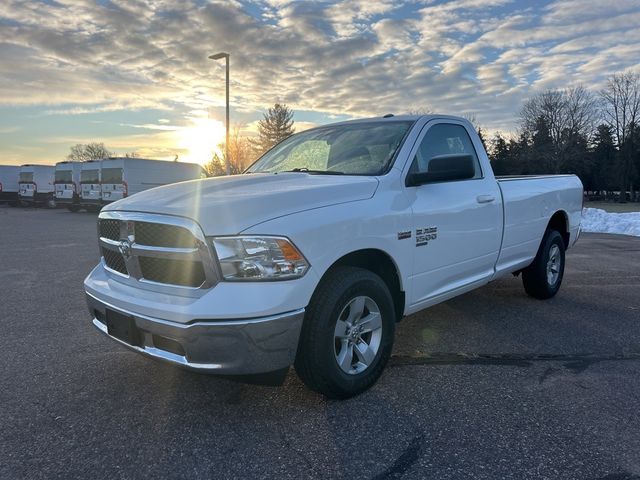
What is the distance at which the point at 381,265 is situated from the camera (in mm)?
3434

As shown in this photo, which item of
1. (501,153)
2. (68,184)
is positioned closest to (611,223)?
(68,184)

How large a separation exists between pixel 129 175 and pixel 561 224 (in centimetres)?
1803

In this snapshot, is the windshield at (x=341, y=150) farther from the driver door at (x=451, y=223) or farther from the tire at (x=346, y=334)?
the tire at (x=346, y=334)

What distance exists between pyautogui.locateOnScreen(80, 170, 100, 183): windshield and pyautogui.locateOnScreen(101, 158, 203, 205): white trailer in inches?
18.3

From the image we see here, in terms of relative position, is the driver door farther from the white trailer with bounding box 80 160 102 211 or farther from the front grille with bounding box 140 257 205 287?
the white trailer with bounding box 80 160 102 211

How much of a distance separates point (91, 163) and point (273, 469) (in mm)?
22315

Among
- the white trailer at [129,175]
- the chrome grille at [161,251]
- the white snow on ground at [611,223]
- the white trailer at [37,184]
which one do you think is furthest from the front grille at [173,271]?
the white trailer at [37,184]

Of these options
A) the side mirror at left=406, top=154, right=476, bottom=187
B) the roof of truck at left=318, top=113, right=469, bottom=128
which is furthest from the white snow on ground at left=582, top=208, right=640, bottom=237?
the side mirror at left=406, top=154, right=476, bottom=187

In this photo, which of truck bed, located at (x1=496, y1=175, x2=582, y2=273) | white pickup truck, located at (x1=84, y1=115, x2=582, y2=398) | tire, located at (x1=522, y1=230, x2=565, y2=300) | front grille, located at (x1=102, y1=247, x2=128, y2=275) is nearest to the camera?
white pickup truck, located at (x1=84, y1=115, x2=582, y2=398)

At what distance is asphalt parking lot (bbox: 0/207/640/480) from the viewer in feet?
8.05

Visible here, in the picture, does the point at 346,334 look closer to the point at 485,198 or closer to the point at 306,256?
the point at 306,256

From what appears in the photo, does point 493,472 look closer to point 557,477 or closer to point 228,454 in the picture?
point 557,477

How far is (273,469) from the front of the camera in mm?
2420

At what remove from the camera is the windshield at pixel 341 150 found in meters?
3.75
